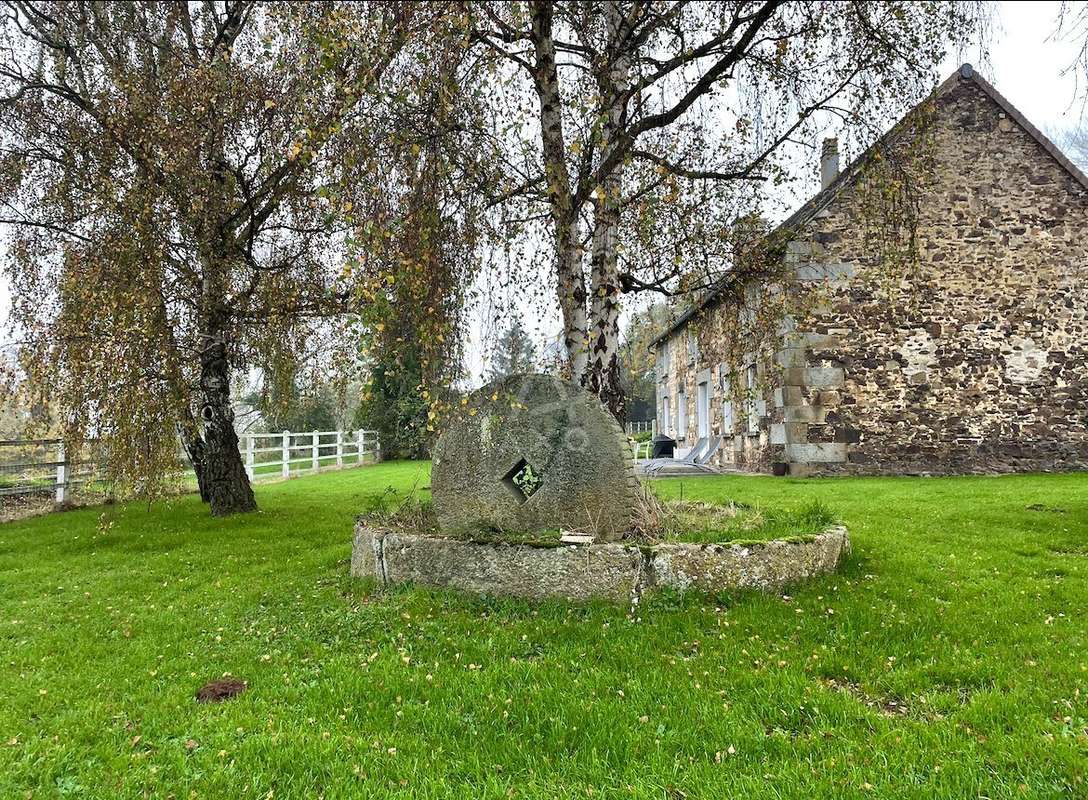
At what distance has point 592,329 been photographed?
6547 mm

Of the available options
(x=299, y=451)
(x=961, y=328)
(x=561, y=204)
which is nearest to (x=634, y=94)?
(x=561, y=204)

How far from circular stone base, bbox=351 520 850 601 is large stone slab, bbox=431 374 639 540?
0.49 metres

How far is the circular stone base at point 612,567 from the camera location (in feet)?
15.8

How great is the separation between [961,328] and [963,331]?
→ 7 centimetres

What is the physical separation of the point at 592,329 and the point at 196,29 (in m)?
9.32

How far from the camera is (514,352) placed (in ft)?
17.2

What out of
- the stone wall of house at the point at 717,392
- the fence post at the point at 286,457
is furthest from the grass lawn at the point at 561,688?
the fence post at the point at 286,457

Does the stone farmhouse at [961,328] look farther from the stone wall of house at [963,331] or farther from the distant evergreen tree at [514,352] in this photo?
the distant evergreen tree at [514,352]

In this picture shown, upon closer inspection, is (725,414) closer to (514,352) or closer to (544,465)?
(544,465)

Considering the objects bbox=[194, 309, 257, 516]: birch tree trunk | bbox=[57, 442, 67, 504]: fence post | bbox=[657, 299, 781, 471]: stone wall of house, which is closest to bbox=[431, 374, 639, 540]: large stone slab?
bbox=[657, 299, 781, 471]: stone wall of house

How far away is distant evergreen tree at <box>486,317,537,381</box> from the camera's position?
16.8 ft

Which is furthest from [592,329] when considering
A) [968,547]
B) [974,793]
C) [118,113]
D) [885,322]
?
[885,322]

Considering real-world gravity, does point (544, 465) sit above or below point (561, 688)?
above

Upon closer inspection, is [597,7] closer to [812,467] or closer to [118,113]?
[118,113]
